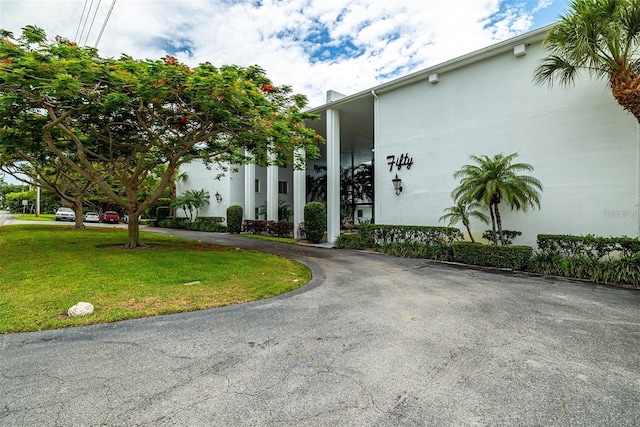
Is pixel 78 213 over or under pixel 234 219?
over

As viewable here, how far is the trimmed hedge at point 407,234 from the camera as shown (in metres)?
10.1

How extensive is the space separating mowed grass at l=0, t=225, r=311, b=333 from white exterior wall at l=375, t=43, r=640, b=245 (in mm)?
6183

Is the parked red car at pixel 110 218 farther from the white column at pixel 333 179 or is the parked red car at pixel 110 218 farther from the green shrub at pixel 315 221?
the white column at pixel 333 179

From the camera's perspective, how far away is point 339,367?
3010 millimetres

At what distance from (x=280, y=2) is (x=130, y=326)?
10496mm

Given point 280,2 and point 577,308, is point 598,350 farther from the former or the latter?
point 280,2

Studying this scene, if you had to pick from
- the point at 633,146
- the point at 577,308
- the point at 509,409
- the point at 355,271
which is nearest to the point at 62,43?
the point at 355,271

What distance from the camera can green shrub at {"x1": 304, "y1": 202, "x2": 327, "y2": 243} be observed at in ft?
48.3

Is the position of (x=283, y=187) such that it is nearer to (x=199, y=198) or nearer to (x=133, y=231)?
(x=199, y=198)

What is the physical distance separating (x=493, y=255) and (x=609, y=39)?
5452mm

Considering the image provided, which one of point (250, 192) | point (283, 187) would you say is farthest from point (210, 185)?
point (283, 187)

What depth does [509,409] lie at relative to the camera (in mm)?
2381

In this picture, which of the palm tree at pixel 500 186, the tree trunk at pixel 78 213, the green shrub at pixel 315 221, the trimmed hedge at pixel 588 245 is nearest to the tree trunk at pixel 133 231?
the green shrub at pixel 315 221

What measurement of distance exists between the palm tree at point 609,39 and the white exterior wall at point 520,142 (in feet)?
4.69
